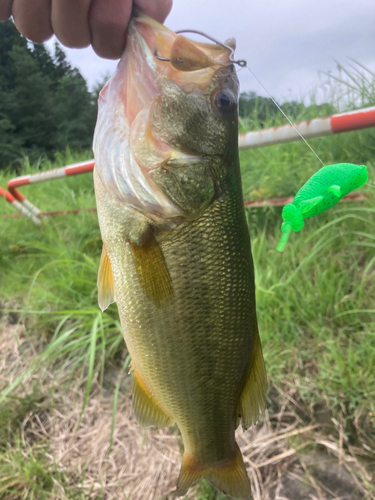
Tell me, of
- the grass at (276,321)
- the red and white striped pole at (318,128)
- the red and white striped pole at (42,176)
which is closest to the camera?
the red and white striped pole at (318,128)

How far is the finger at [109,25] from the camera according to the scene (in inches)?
29.3

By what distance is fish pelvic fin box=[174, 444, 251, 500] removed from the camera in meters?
0.93

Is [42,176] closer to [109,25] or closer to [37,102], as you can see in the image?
[109,25]

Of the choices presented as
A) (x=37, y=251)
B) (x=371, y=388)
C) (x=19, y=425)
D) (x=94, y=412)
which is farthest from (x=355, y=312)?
(x=37, y=251)

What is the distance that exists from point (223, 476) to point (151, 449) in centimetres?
93

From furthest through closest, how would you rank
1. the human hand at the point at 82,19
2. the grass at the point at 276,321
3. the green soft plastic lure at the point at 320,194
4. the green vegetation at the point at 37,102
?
the green vegetation at the point at 37,102 < the grass at the point at 276,321 < the human hand at the point at 82,19 < the green soft plastic lure at the point at 320,194

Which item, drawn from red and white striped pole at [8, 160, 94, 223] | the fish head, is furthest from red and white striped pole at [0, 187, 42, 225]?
the fish head

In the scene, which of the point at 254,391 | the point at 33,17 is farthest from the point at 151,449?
the point at 33,17

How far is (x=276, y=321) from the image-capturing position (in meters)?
1.81

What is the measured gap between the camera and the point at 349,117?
4.51 feet

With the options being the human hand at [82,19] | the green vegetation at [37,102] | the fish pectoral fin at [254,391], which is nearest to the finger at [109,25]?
the human hand at [82,19]

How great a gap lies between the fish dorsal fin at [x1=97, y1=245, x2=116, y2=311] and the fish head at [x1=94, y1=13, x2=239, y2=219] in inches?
7.1

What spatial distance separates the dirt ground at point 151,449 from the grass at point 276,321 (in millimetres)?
28

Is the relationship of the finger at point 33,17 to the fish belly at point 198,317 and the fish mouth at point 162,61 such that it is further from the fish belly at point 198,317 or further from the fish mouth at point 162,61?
the fish belly at point 198,317
